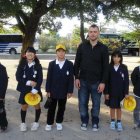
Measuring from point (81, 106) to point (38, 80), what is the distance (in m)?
0.98

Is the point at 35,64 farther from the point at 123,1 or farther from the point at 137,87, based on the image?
the point at 123,1

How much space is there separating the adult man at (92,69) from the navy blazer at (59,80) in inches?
5.9

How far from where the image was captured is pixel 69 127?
6930 millimetres

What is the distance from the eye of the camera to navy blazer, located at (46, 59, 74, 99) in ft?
21.5

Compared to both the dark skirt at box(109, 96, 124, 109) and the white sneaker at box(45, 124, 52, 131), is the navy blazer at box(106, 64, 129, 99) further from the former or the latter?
the white sneaker at box(45, 124, 52, 131)

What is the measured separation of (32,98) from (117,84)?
5.39 feet

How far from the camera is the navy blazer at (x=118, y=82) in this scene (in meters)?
6.75

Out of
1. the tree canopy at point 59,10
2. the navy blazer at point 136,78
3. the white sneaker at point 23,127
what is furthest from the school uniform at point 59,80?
the tree canopy at point 59,10

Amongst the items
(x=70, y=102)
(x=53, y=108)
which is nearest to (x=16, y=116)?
(x=53, y=108)

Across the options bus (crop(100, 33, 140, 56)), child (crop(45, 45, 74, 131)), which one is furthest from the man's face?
bus (crop(100, 33, 140, 56))

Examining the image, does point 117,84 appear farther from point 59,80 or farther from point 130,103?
point 59,80

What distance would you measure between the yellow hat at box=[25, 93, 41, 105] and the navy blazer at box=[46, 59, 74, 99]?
0.75 ft

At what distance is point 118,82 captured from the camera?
22.1 ft

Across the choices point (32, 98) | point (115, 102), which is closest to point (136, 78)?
point (115, 102)
